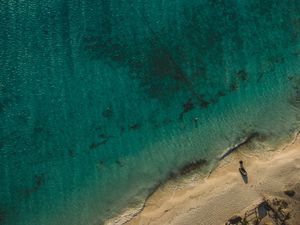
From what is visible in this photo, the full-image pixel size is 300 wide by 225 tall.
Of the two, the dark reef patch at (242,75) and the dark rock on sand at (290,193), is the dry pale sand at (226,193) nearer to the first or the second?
the dark rock on sand at (290,193)

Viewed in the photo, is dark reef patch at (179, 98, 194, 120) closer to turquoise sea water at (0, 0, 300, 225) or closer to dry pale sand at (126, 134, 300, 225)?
turquoise sea water at (0, 0, 300, 225)

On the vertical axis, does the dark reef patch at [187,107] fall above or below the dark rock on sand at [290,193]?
above

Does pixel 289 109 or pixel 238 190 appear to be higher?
pixel 289 109

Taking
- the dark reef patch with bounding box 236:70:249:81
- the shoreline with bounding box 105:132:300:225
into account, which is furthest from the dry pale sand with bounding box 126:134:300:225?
the dark reef patch with bounding box 236:70:249:81

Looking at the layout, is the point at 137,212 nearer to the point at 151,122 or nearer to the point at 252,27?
the point at 151,122

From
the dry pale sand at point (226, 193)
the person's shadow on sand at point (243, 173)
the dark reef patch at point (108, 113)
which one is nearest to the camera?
the dry pale sand at point (226, 193)

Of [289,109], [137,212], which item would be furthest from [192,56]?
[137,212]

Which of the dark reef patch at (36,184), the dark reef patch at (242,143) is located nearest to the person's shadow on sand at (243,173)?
the dark reef patch at (242,143)
